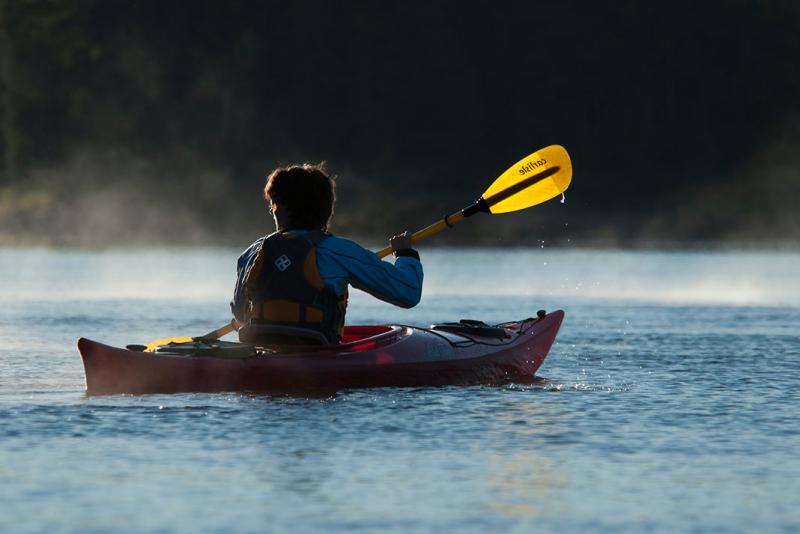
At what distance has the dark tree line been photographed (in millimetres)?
67812

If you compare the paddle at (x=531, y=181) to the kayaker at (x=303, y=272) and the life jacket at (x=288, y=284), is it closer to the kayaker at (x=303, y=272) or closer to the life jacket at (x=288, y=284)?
the kayaker at (x=303, y=272)

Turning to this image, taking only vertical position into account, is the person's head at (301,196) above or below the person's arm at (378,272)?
above

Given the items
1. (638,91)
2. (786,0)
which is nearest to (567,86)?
(638,91)

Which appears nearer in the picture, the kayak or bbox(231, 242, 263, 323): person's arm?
the kayak

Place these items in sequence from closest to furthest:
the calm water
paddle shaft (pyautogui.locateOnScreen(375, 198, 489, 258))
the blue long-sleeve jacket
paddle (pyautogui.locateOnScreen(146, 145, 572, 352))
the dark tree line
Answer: the calm water, the blue long-sleeve jacket, paddle shaft (pyautogui.locateOnScreen(375, 198, 489, 258)), paddle (pyautogui.locateOnScreen(146, 145, 572, 352)), the dark tree line

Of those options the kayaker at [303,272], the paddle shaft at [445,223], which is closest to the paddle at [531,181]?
the paddle shaft at [445,223]

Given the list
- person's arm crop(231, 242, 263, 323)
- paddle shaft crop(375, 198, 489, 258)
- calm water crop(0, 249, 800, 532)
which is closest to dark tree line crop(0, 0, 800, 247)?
paddle shaft crop(375, 198, 489, 258)

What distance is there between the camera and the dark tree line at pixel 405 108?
6781 cm

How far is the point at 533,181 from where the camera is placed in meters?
13.6

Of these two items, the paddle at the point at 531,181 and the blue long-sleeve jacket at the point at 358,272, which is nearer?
the blue long-sleeve jacket at the point at 358,272

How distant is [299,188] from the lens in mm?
10430

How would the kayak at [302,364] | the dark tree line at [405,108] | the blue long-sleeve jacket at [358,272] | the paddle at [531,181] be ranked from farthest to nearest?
the dark tree line at [405,108] < the paddle at [531,181] < the blue long-sleeve jacket at [358,272] < the kayak at [302,364]

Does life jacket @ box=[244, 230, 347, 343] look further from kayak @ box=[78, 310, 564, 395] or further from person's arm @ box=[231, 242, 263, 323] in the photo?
kayak @ box=[78, 310, 564, 395]

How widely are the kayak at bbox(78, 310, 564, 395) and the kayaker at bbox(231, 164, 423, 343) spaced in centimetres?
15
